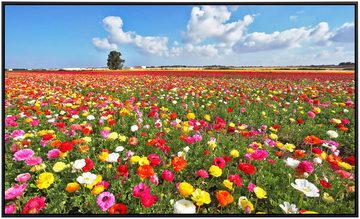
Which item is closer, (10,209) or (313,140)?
(10,209)

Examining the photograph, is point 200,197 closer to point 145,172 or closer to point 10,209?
point 145,172

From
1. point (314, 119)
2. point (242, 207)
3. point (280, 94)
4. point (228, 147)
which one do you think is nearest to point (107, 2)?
point (242, 207)

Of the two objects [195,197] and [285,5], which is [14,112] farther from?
[285,5]

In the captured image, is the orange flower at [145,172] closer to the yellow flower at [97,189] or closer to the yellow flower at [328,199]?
the yellow flower at [97,189]

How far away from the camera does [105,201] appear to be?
2.04 m

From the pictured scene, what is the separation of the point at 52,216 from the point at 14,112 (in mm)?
3181

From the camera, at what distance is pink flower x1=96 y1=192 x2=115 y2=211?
1.98 meters

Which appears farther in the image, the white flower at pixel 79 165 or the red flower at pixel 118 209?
the white flower at pixel 79 165

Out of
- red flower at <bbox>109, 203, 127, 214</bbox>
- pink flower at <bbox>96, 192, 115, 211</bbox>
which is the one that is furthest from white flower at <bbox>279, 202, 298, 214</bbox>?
pink flower at <bbox>96, 192, 115, 211</bbox>

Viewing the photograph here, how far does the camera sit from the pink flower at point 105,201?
198 cm

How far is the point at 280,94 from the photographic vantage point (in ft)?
23.6

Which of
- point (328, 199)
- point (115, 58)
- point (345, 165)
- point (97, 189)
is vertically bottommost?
point (328, 199)

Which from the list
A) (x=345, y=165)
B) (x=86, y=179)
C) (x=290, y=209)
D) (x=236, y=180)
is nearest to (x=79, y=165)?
(x=86, y=179)

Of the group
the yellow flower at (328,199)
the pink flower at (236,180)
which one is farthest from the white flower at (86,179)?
the yellow flower at (328,199)
